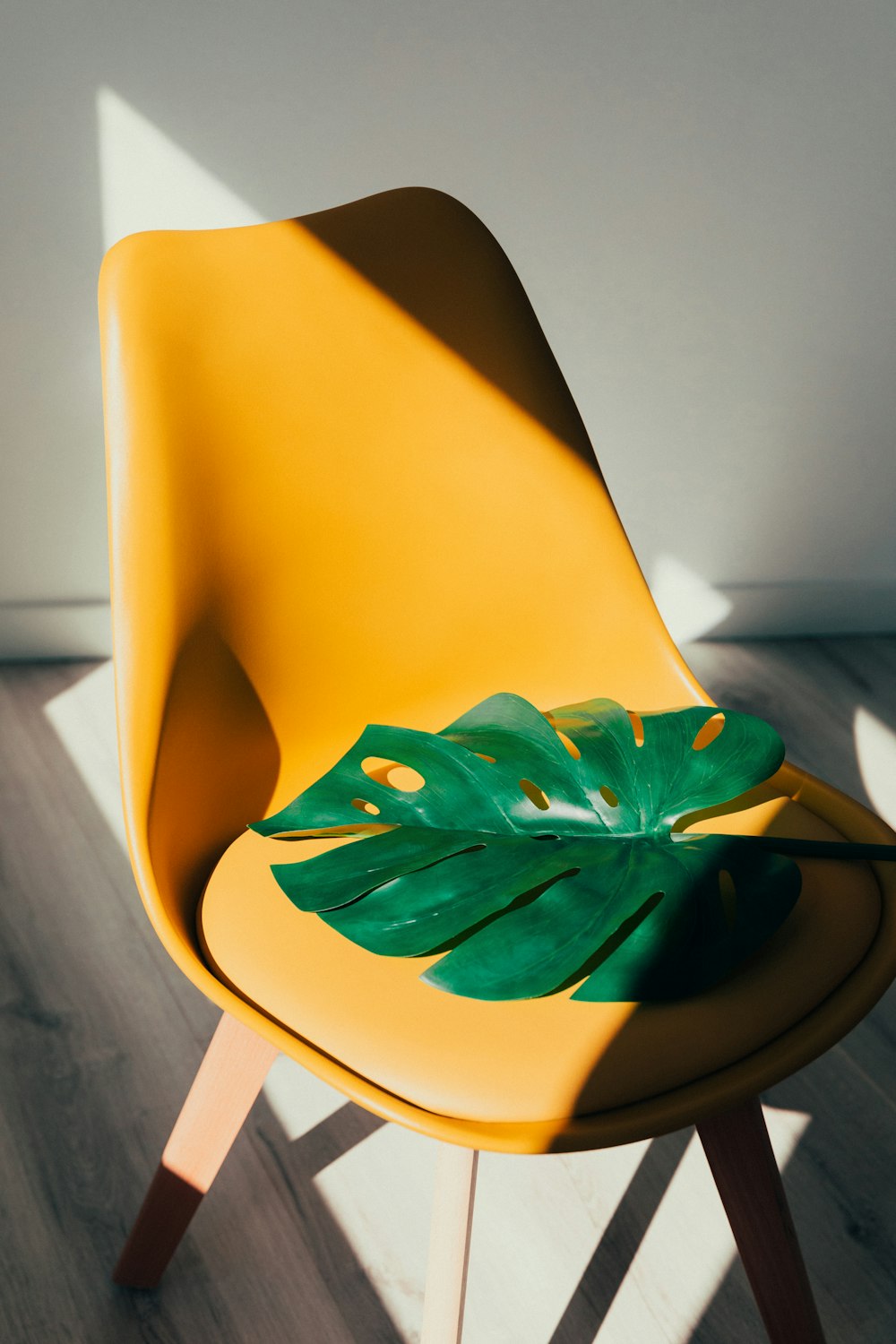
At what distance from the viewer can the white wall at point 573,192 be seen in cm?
146

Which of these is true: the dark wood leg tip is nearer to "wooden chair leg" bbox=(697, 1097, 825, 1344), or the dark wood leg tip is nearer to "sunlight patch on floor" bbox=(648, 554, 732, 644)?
"wooden chair leg" bbox=(697, 1097, 825, 1344)

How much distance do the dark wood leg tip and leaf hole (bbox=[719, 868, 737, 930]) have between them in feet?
1.59

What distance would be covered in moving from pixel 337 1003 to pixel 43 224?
1178 millimetres

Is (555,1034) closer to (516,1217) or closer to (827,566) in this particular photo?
(516,1217)

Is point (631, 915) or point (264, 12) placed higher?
point (264, 12)

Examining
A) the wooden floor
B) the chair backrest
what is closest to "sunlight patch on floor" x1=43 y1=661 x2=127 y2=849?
the wooden floor

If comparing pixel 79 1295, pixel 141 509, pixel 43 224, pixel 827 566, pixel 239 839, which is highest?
pixel 43 224

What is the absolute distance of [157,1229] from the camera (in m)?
0.96

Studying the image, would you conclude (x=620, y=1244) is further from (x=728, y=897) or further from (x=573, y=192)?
(x=573, y=192)

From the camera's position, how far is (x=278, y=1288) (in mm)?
1004

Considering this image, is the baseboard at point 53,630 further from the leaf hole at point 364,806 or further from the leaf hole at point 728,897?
the leaf hole at point 728,897

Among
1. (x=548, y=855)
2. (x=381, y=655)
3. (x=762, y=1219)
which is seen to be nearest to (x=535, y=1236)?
(x=762, y=1219)

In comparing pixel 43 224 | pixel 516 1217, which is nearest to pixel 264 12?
pixel 43 224

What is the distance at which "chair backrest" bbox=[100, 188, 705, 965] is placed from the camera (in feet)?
3.01
